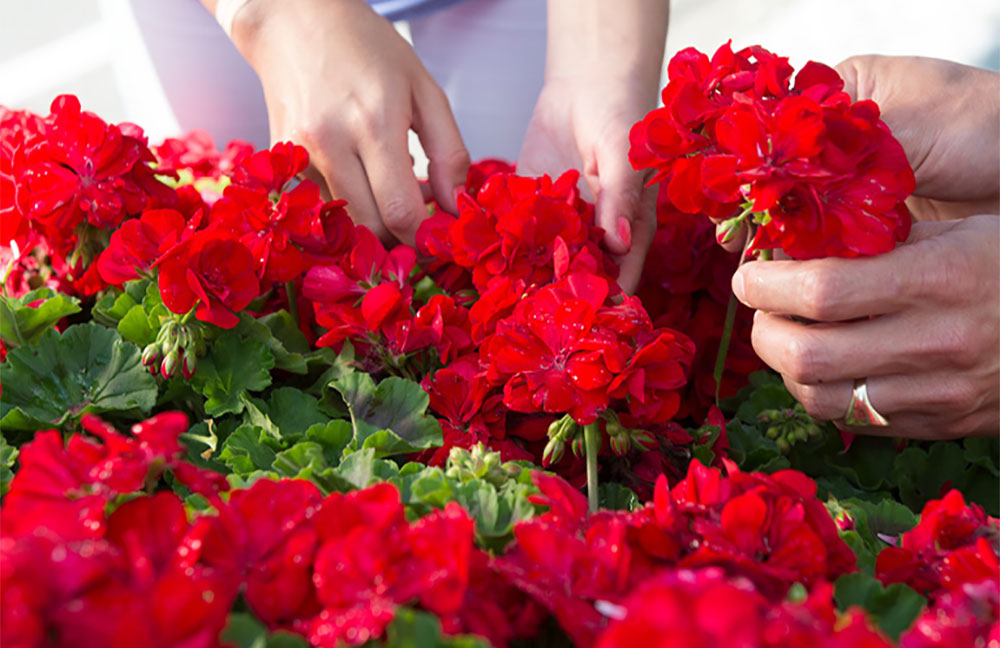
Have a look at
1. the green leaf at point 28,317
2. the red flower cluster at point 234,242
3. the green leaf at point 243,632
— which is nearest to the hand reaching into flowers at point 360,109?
the red flower cluster at point 234,242

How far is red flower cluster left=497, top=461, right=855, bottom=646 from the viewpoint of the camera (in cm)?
40

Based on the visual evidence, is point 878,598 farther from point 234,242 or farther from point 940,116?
point 940,116

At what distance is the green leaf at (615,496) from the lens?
27.9 inches

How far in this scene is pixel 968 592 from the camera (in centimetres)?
39

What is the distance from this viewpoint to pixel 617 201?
0.92 m

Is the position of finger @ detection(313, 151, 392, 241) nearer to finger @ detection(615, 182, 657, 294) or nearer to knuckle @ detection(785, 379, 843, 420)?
finger @ detection(615, 182, 657, 294)

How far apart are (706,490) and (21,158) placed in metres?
0.70

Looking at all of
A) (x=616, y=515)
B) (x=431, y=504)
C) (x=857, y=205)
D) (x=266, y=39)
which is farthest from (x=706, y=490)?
(x=266, y=39)

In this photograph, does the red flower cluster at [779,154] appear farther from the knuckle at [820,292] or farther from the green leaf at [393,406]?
the green leaf at [393,406]

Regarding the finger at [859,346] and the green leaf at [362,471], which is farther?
→ the finger at [859,346]

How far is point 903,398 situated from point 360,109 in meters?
0.62

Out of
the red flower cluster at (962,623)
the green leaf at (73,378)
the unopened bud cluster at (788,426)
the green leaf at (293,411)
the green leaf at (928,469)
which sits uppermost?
the red flower cluster at (962,623)

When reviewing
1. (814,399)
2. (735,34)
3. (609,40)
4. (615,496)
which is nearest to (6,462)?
(615,496)

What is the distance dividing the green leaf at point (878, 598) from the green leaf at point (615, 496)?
24cm
